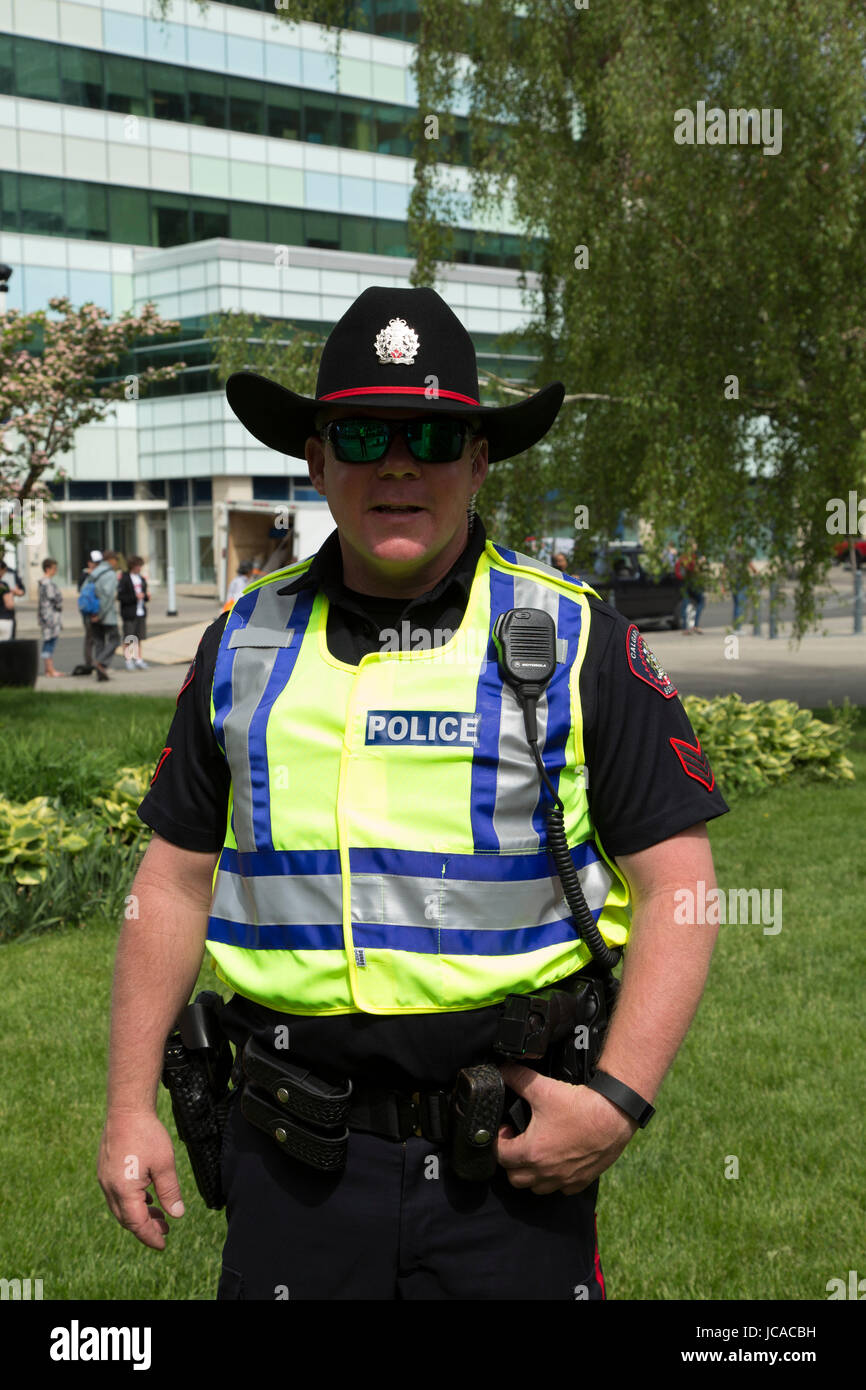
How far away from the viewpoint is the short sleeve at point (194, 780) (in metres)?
2.37

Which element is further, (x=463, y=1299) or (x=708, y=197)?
(x=708, y=197)

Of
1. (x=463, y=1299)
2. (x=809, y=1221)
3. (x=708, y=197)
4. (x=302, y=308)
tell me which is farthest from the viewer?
(x=302, y=308)

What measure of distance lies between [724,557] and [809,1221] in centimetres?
1025

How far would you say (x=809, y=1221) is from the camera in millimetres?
3980

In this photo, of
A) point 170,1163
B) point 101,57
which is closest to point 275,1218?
point 170,1163

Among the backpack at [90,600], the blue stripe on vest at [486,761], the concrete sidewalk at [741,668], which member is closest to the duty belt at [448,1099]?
the blue stripe on vest at [486,761]

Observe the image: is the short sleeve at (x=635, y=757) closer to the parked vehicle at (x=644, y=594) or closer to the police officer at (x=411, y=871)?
the police officer at (x=411, y=871)

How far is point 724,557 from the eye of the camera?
13641 millimetres

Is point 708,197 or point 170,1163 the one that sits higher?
point 708,197

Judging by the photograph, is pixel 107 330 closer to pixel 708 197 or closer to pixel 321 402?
pixel 708 197

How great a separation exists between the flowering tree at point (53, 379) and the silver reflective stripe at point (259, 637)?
12.0 m

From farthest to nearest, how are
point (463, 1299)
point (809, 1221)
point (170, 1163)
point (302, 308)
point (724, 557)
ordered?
point (302, 308) < point (724, 557) < point (809, 1221) < point (170, 1163) < point (463, 1299)

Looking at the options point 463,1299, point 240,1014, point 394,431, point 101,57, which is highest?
point 101,57

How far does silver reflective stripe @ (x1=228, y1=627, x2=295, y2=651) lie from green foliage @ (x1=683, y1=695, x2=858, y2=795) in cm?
830
